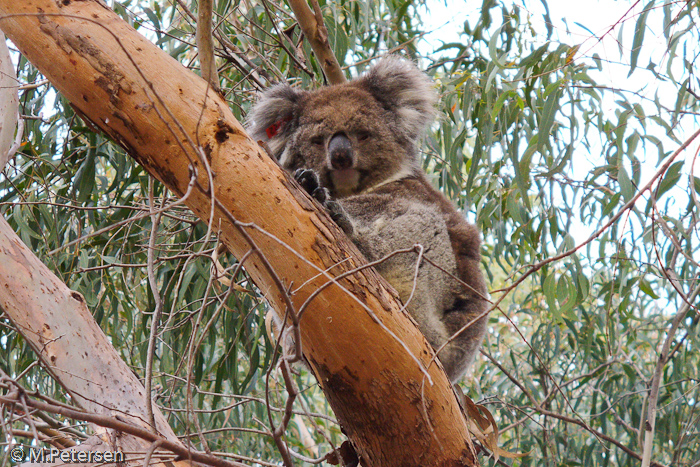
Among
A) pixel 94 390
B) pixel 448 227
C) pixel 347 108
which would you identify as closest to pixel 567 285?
pixel 448 227

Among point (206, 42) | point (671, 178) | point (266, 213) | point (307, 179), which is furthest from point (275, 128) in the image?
point (671, 178)

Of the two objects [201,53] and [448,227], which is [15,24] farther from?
[448,227]

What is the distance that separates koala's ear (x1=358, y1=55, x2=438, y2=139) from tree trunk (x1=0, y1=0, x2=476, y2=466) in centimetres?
113

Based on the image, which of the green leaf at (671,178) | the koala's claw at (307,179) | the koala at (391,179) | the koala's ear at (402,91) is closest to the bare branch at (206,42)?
the koala's claw at (307,179)

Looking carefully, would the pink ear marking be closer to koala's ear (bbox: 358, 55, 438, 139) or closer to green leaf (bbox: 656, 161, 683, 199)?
koala's ear (bbox: 358, 55, 438, 139)

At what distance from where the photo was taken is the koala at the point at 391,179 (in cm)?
195

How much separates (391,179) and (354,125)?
9.1 inches


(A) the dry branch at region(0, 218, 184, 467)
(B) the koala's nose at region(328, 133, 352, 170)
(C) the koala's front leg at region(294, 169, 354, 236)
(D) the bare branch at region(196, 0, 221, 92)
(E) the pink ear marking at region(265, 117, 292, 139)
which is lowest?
(A) the dry branch at region(0, 218, 184, 467)

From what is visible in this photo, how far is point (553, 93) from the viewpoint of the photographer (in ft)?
6.78

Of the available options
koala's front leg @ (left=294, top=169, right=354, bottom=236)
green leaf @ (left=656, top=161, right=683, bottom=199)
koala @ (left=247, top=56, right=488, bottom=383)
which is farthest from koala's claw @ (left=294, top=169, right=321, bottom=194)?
green leaf @ (left=656, top=161, right=683, bottom=199)

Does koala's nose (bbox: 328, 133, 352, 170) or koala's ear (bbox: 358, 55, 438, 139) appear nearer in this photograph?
koala's nose (bbox: 328, 133, 352, 170)

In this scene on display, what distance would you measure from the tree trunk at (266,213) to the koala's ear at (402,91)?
113 cm

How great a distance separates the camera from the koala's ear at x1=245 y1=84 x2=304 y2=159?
88.9 inches

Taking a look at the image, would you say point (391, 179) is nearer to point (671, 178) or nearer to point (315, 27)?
point (315, 27)
